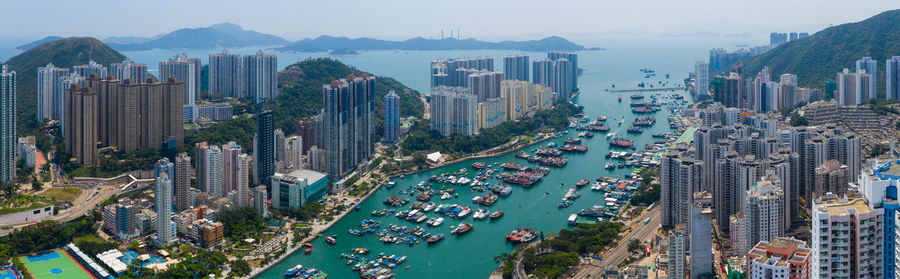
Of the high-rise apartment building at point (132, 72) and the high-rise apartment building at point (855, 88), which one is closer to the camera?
the high-rise apartment building at point (855, 88)

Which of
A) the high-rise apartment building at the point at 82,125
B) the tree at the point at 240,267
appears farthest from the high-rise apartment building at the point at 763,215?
the high-rise apartment building at the point at 82,125

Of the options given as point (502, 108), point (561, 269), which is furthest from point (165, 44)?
point (561, 269)

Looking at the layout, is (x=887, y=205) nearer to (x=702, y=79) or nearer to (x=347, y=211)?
(x=347, y=211)

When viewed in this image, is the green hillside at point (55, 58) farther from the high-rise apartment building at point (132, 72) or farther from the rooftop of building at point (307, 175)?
the rooftop of building at point (307, 175)

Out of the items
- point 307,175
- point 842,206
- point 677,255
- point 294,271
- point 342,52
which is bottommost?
point 294,271

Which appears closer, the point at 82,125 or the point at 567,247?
the point at 567,247

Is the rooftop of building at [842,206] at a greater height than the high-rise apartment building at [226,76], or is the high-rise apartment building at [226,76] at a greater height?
the high-rise apartment building at [226,76]

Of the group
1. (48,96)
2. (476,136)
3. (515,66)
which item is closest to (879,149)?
(476,136)
